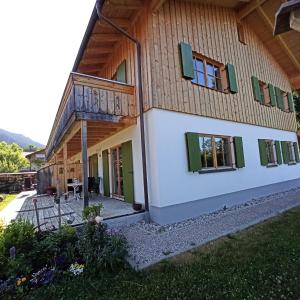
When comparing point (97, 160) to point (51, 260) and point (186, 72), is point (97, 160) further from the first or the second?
point (51, 260)

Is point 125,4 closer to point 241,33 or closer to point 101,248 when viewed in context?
point 241,33

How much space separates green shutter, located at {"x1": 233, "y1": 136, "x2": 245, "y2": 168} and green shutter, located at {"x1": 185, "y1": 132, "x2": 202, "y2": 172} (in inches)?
87.0

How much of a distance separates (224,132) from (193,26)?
3.97 metres

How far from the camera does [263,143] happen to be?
10062mm

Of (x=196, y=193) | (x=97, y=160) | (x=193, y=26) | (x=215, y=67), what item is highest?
(x=193, y=26)

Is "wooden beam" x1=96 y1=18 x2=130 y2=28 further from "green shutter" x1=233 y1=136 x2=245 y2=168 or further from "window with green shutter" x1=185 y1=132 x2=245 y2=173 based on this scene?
"green shutter" x1=233 y1=136 x2=245 y2=168

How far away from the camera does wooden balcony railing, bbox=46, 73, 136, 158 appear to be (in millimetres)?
5875

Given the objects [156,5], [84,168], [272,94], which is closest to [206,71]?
[156,5]

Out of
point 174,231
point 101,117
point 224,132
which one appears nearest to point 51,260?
point 174,231

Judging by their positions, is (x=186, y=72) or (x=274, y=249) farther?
(x=186, y=72)

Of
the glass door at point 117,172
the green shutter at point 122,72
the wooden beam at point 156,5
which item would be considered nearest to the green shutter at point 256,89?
the wooden beam at point 156,5

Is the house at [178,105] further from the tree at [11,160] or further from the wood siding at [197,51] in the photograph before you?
the tree at [11,160]

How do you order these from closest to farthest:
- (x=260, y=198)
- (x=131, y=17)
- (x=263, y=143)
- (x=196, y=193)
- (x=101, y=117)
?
(x=101, y=117), (x=196, y=193), (x=131, y=17), (x=260, y=198), (x=263, y=143)

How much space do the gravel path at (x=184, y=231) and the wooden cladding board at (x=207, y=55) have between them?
132 inches
